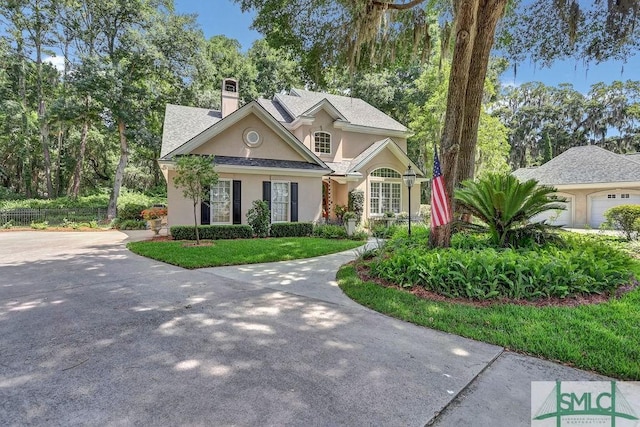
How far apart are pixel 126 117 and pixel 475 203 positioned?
2016cm

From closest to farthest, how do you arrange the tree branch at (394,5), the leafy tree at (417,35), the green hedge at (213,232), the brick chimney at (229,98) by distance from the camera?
the leafy tree at (417,35) < the tree branch at (394,5) < the green hedge at (213,232) < the brick chimney at (229,98)

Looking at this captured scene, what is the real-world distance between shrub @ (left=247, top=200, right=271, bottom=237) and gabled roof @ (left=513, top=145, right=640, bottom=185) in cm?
1599

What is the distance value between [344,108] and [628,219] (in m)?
14.7

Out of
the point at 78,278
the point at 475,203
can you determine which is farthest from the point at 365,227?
the point at 78,278

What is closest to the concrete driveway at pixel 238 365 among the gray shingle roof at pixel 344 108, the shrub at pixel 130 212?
the shrub at pixel 130 212

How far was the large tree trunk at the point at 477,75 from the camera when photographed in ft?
26.9

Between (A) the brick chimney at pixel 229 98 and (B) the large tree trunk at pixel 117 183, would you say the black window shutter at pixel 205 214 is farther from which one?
(B) the large tree trunk at pixel 117 183

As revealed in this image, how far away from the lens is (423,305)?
15.5 ft

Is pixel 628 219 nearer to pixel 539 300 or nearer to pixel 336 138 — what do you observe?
pixel 539 300

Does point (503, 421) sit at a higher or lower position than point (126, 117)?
lower

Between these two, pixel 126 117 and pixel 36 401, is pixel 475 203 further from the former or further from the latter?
pixel 126 117

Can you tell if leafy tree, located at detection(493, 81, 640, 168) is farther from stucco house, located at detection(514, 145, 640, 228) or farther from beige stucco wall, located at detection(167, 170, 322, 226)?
beige stucco wall, located at detection(167, 170, 322, 226)

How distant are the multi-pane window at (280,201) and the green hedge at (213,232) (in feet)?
5.74

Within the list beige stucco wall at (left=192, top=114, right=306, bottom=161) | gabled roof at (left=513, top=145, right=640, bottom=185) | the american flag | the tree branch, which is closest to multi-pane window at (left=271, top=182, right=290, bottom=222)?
beige stucco wall at (left=192, top=114, right=306, bottom=161)
